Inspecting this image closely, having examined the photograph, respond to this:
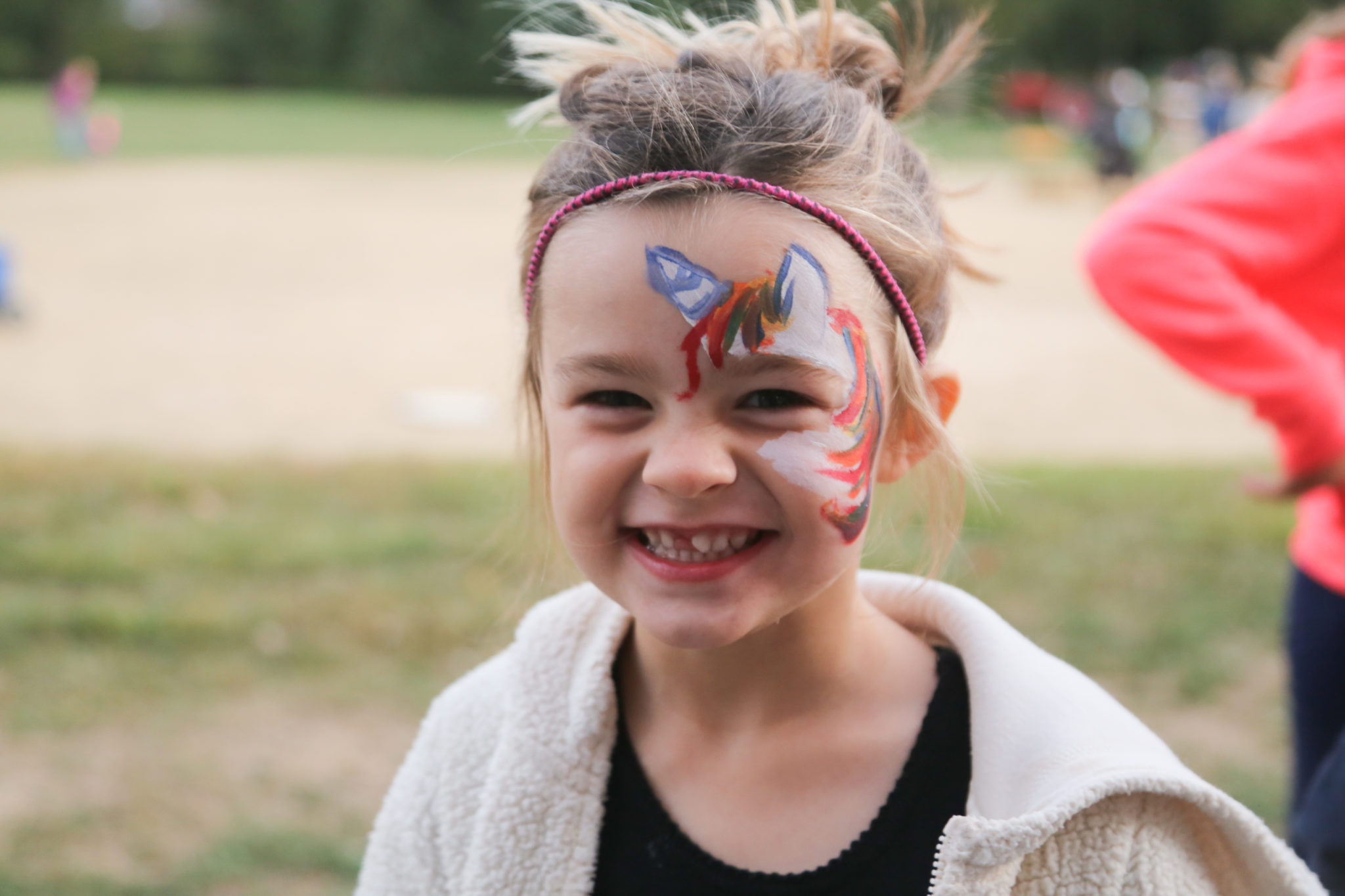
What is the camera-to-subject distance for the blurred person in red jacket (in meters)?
2.32

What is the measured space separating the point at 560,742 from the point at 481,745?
Answer: 0.13 meters

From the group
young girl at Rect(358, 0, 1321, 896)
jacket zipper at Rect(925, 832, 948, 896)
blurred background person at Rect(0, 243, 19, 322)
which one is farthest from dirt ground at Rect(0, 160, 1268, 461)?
jacket zipper at Rect(925, 832, 948, 896)

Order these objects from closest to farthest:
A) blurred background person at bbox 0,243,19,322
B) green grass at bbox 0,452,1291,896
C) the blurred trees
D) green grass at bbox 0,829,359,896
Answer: green grass at bbox 0,829,359,896 < green grass at bbox 0,452,1291,896 < blurred background person at bbox 0,243,19,322 < the blurred trees

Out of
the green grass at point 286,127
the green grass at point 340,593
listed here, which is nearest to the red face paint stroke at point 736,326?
the green grass at point 340,593

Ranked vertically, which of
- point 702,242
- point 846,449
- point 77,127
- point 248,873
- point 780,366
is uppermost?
point 702,242

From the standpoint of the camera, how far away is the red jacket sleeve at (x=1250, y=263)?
2322 mm

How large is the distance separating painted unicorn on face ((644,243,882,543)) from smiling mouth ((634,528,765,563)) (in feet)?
0.32

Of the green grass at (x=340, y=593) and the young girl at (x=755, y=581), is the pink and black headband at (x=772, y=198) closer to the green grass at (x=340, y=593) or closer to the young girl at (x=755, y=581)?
the young girl at (x=755, y=581)

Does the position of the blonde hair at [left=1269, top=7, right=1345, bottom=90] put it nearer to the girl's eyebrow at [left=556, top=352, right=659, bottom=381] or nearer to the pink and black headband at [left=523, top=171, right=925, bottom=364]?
the pink and black headband at [left=523, top=171, right=925, bottom=364]

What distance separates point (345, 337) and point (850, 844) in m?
10.2

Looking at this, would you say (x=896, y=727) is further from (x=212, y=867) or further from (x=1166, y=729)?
(x=1166, y=729)

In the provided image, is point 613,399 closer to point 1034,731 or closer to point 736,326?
point 736,326

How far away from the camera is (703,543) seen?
160cm

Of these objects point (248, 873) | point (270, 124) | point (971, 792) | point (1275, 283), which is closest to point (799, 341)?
point (971, 792)
